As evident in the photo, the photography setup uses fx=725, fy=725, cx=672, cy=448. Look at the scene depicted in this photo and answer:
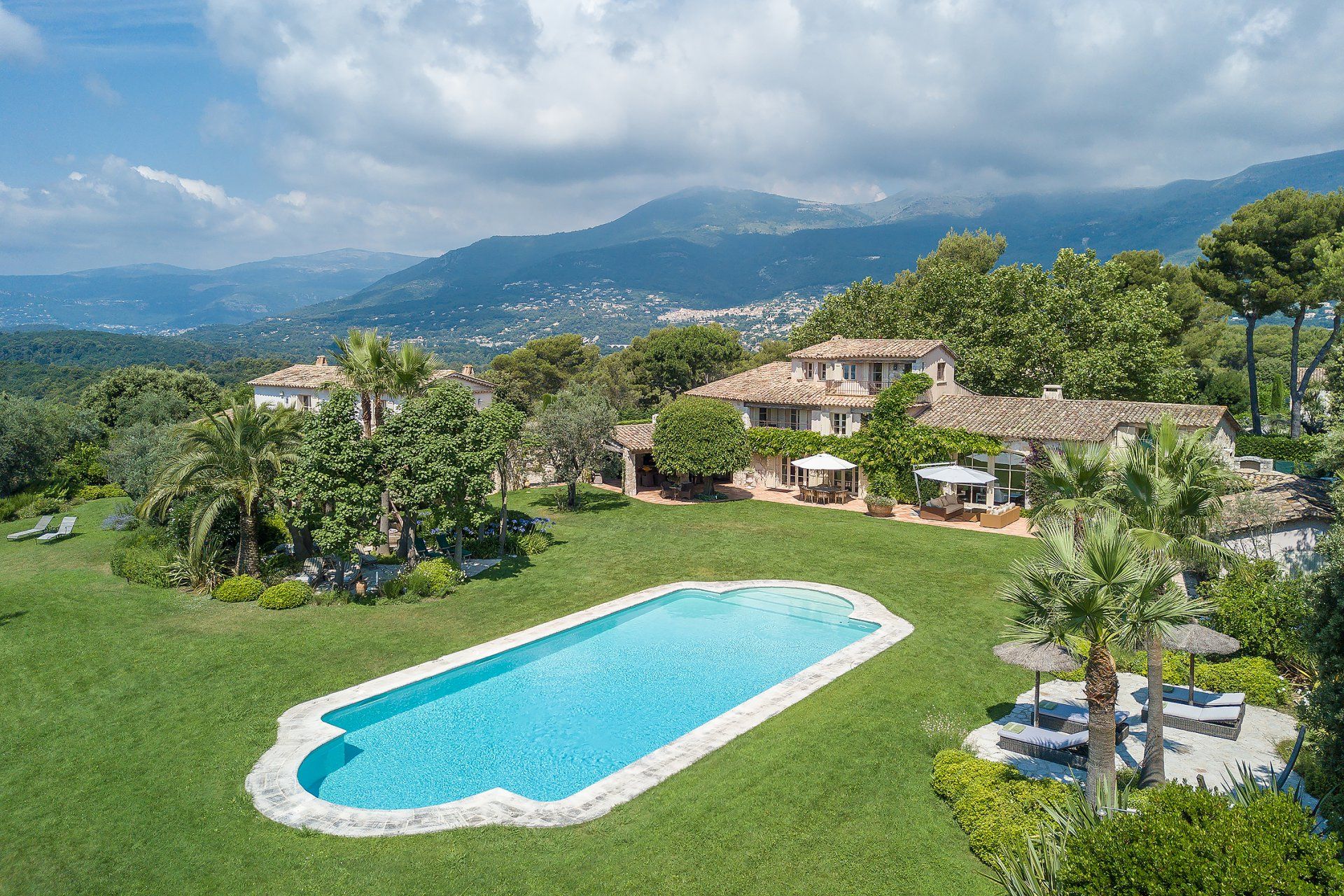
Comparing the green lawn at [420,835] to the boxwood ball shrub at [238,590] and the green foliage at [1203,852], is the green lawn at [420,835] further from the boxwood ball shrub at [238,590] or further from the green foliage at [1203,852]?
the green foliage at [1203,852]

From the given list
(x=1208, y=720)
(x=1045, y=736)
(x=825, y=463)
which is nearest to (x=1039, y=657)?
(x=1045, y=736)

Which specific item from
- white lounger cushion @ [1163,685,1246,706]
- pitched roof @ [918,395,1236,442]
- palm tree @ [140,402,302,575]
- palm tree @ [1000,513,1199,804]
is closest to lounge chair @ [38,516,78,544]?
palm tree @ [140,402,302,575]

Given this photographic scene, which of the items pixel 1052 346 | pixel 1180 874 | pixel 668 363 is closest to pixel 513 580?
pixel 1180 874

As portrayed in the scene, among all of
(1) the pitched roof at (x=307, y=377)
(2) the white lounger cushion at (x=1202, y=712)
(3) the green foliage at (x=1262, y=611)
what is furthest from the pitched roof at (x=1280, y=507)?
(1) the pitched roof at (x=307, y=377)

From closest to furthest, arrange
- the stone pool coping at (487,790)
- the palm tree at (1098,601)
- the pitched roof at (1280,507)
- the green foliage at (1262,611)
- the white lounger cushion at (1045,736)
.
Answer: the palm tree at (1098,601) < the stone pool coping at (487,790) < the white lounger cushion at (1045,736) < the green foliage at (1262,611) < the pitched roof at (1280,507)

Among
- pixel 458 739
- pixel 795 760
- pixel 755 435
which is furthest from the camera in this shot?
pixel 755 435

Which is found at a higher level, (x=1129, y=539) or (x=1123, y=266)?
(x=1123, y=266)

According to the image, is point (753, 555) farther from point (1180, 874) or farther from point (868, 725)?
point (1180, 874)
